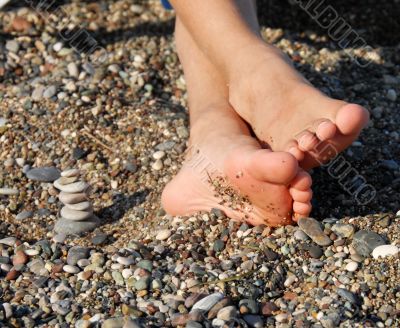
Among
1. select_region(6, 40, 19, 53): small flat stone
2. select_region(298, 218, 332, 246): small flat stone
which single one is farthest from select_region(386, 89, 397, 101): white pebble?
select_region(6, 40, 19, 53): small flat stone

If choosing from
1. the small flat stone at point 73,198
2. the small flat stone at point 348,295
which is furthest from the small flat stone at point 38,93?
the small flat stone at point 348,295

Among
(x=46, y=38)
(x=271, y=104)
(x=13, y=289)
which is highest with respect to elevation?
(x=271, y=104)

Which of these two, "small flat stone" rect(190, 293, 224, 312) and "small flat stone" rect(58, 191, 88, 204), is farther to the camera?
"small flat stone" rect(58, 191, 88, 204)

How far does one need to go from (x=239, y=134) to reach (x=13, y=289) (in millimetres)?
629

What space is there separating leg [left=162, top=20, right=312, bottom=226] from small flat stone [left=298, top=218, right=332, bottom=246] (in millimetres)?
29

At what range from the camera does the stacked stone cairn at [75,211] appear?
2158 mm

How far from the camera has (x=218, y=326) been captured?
1.67m

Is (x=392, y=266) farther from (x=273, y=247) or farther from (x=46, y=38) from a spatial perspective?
(x=46, y=38)

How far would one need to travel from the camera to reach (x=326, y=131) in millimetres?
1800

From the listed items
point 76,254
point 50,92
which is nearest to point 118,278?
point 76,254

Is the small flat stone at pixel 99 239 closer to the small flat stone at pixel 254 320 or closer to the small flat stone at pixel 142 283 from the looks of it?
the small flat stone at pixel 142 283

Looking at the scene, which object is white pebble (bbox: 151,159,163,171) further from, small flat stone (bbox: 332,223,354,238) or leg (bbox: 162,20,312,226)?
small flat stone (bbox: 332,223,354,238)

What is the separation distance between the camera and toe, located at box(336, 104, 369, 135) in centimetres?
178

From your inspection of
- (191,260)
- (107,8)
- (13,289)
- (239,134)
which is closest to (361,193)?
(239,134)
